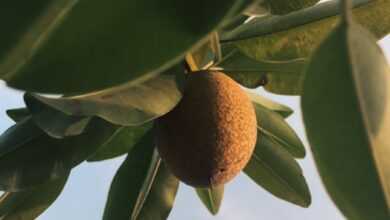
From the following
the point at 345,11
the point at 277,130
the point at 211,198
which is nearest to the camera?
the point at 345,11

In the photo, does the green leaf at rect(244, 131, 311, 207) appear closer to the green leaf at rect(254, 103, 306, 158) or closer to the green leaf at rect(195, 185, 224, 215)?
the green leaf at rect(254, 103, 306, 158)

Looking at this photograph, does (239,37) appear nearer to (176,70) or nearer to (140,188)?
(176,70)

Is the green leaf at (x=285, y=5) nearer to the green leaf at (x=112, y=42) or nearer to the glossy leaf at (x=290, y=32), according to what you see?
the glossy leaf at (x=290, y=32)

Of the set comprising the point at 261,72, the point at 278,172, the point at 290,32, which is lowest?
the point at 278,172

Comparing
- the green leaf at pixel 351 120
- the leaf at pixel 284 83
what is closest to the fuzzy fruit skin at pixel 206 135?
the leaf at pixel 284 83

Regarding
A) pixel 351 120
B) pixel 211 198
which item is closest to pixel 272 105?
pixel 211 198

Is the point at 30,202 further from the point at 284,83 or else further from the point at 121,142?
the point at 284,83
